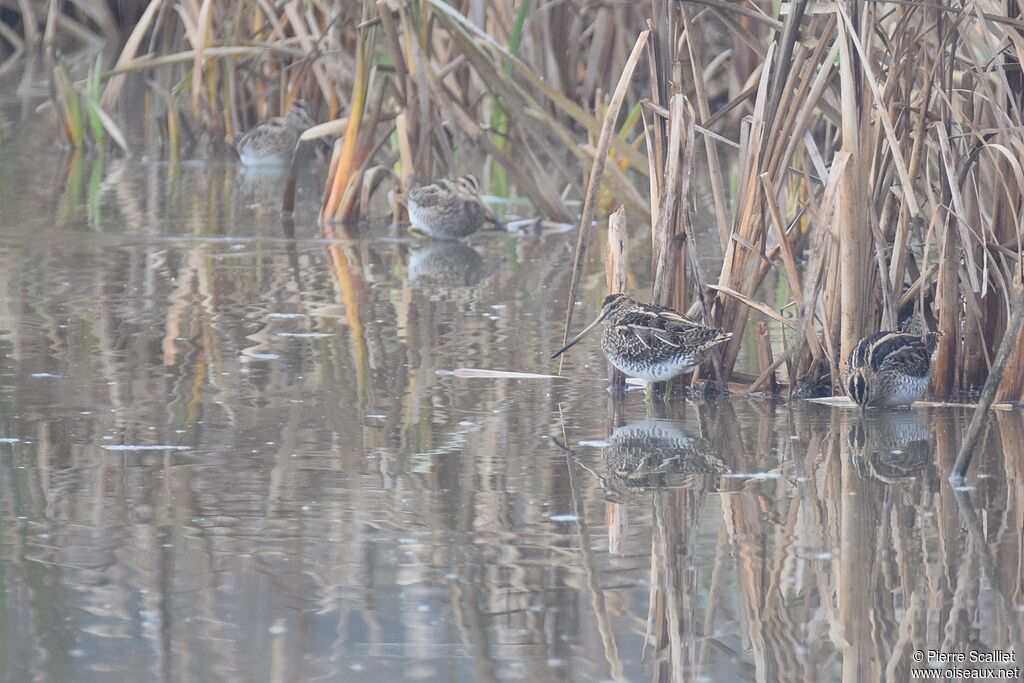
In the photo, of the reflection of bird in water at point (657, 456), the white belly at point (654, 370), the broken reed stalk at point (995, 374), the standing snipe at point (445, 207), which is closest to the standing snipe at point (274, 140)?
the standing snipe at point (445, 207)

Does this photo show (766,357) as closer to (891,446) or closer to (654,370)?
(654,370)

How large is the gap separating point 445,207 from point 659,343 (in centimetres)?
367

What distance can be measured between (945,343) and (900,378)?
15.7 inches

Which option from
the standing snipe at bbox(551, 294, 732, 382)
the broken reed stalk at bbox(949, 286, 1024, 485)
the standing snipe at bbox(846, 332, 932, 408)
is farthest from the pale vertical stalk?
the broken reed stalk at bbox(949, 286, 1024, 485)

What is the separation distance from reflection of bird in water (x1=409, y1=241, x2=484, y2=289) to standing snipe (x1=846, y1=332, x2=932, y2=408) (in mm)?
2903

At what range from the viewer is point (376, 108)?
871cm

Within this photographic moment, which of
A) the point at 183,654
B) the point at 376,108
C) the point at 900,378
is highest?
the point at 376,108

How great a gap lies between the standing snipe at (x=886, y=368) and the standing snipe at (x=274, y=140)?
289 inches

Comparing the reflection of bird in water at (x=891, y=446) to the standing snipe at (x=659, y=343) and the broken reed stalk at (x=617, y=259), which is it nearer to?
Answer: the standing snipe at (x=659, y=343)

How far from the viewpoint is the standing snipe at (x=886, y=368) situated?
488 centimetres

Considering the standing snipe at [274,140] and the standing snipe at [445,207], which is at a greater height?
the standing snipe at [274,140]

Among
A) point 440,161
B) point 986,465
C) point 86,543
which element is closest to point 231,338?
point 86,543

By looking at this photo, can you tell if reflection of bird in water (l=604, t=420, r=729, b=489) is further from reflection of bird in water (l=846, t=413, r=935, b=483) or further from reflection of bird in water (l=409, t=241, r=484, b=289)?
reflection of bird in water (l=409, t=241, r=484, b=289)

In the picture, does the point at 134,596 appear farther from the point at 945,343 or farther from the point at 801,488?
the point at 945,343
